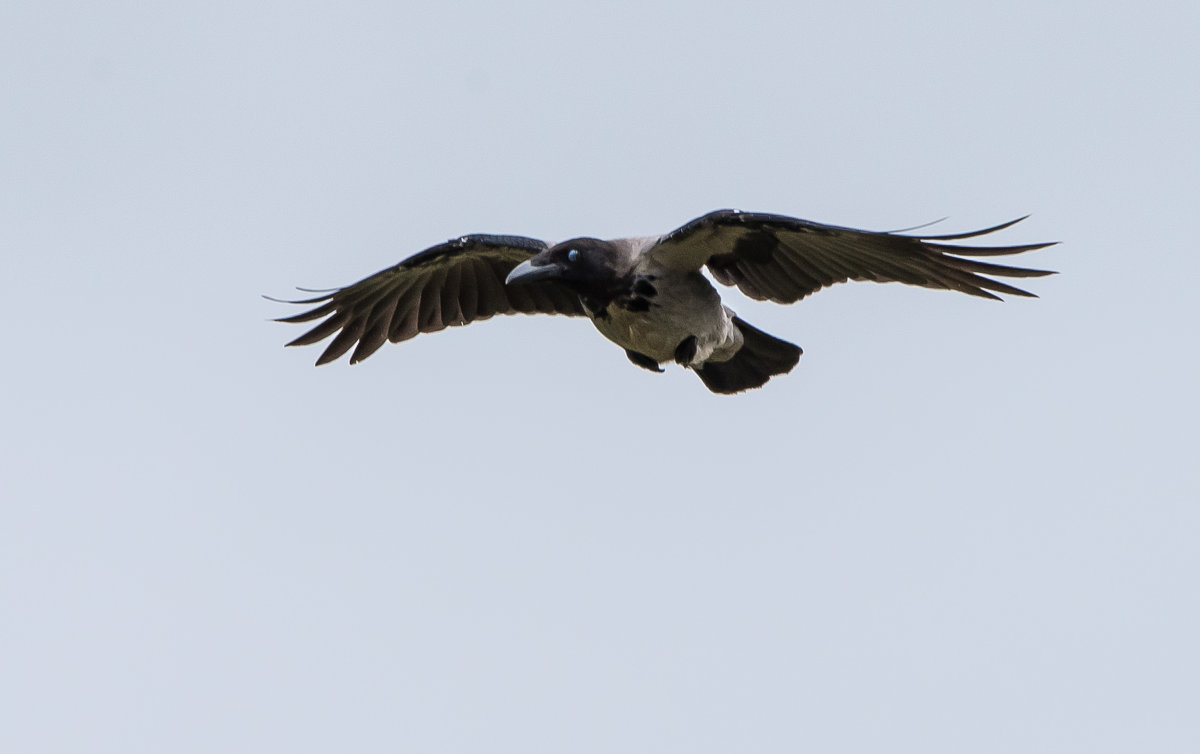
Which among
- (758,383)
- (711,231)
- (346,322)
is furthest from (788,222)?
(346,322)

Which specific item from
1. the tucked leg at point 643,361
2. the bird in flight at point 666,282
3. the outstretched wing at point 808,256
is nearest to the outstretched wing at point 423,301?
the bird in flight at point 666,282

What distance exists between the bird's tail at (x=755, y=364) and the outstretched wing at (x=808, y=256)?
36.8 inches

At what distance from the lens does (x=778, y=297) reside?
1262cm

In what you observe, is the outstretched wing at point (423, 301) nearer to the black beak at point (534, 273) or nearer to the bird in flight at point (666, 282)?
the bird in flight at point (666, 282)

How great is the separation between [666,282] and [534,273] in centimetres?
106

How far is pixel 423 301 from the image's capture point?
14352mm

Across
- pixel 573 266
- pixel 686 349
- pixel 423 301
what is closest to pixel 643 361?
pixel 686 349

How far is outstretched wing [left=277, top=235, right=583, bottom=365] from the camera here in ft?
45.8

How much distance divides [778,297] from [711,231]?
42.4 inches

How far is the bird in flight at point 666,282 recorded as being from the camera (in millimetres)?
11617

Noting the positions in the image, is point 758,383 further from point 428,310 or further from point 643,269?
point 428,310

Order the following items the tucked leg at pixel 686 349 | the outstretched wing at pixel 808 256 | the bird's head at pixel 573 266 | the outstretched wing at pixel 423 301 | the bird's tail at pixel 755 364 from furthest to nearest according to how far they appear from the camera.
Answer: the outstretched wing at pixel 423 301, the bird's tail at pixel 755 364, the tucked leg at pixel 686 349, the bird's head at pixel 573 266, the outstretched wing at pixel 808 256

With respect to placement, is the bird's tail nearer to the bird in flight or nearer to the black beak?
the bird in flight

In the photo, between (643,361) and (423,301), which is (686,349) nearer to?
(643,361)
